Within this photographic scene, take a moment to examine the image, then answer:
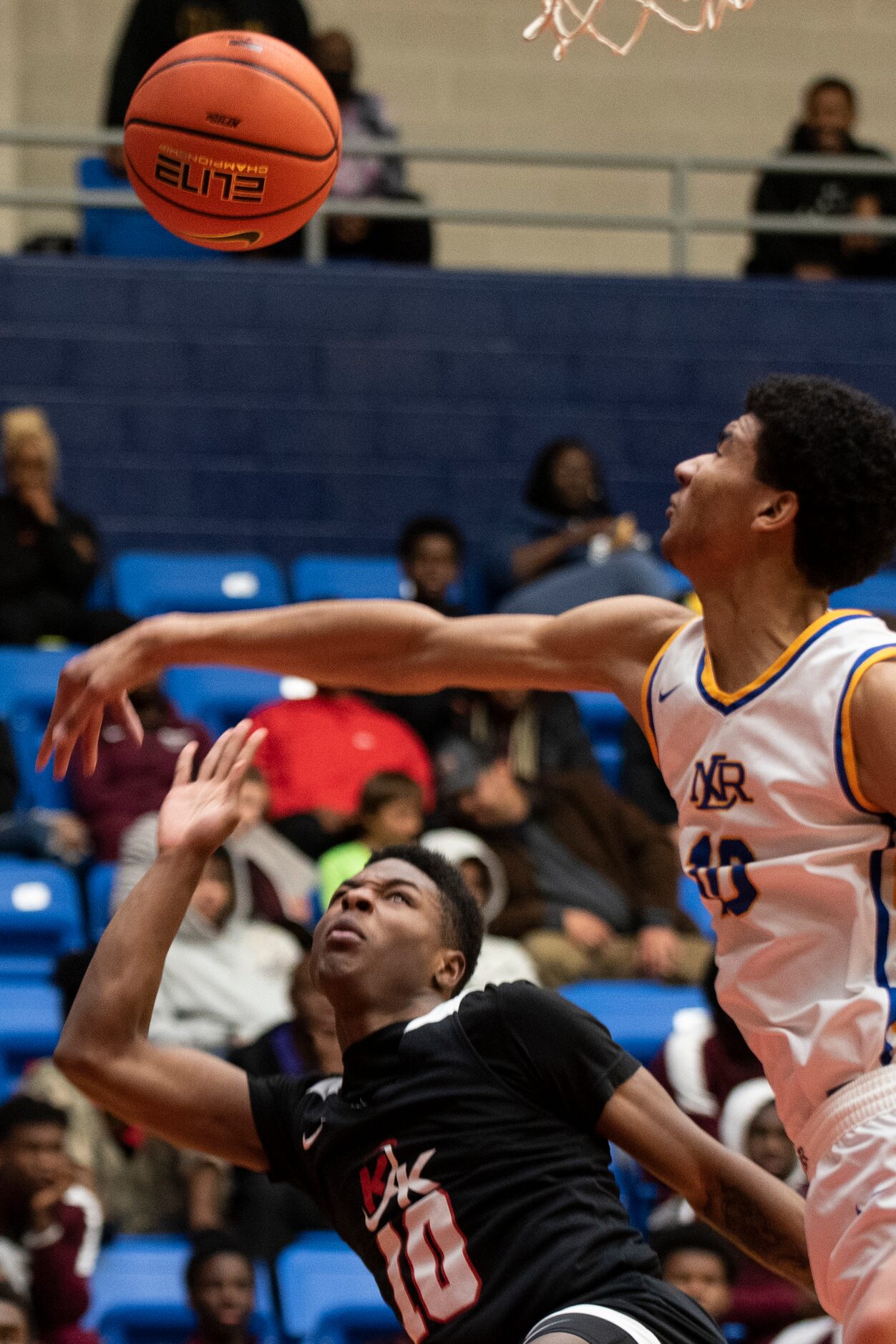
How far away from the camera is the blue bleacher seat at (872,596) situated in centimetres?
905

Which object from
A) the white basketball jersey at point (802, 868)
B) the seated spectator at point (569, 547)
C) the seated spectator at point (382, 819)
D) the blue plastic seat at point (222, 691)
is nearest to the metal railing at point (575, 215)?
the seated spectator at point (569, 547)

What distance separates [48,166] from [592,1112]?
30.9 ft

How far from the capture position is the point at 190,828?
3445mm

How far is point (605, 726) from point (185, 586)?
73.5 inches

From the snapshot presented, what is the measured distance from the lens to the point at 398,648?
3627 mm

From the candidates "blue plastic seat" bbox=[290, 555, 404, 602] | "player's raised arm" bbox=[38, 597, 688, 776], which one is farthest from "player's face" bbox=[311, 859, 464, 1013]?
"blue plastic seat" bbox=[290, 555, 404, 602]

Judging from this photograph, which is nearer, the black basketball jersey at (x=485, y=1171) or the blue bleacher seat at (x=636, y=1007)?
the black basketball jersey at (x=485, y=1171)

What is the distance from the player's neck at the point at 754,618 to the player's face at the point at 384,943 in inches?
27.4

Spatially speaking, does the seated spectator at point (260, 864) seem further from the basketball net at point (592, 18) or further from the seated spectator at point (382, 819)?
the basketball net at point (592, 18)

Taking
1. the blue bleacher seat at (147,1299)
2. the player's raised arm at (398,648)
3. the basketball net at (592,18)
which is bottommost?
the blue bleacher seat at (147,1299)

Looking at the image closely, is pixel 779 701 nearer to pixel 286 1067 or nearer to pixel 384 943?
pixel 384 943

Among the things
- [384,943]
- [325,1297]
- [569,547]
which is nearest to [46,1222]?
[325,1297]

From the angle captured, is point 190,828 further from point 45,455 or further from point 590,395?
point 590,395

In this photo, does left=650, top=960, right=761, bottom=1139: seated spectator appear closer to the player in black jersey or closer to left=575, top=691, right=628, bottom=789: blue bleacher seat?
left=575, top=691, right=628, bottom=789: blue bleacher seat
